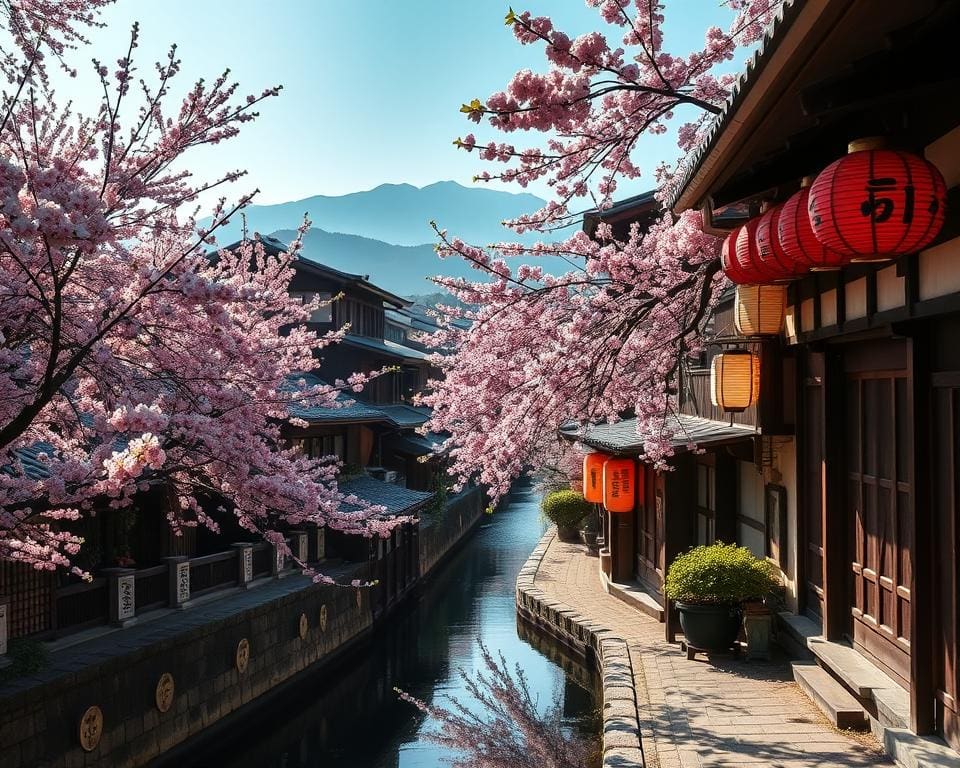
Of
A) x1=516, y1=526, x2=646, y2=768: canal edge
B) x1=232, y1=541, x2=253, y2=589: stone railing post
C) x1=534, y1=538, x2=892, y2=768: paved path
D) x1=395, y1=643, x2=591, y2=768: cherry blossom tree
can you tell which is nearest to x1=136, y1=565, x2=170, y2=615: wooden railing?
x1=232, y1=541, x2=253, y2=589: stone railing post

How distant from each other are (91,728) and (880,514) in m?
9.94

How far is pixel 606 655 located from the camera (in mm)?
13188

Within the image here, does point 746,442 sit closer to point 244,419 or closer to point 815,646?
point 815,646

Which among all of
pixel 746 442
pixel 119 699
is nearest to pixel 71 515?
pixel 119 699

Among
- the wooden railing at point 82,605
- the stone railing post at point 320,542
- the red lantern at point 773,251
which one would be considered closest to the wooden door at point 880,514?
the red lantern at point 773,251

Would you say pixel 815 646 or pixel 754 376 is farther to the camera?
pixel 754 376

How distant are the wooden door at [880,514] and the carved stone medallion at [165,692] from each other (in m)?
9.54

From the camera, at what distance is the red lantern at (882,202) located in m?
5.66

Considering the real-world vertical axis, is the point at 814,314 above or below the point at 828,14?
below

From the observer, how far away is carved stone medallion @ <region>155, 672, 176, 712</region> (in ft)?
41.1

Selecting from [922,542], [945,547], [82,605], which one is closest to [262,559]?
[82,605]

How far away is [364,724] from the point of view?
51.6 ft

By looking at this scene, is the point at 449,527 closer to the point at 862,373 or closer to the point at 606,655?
the point at 606,655

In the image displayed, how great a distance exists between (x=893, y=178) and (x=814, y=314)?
4.90 metres
